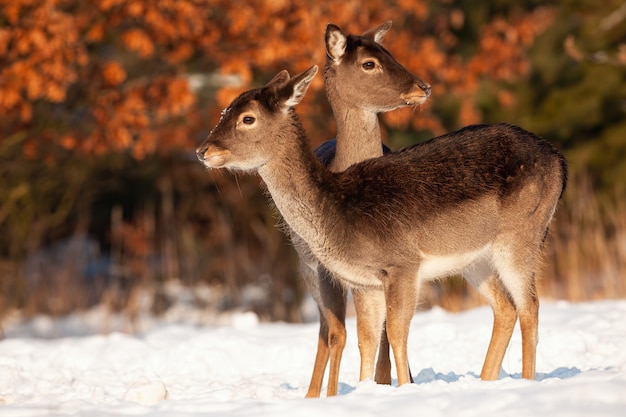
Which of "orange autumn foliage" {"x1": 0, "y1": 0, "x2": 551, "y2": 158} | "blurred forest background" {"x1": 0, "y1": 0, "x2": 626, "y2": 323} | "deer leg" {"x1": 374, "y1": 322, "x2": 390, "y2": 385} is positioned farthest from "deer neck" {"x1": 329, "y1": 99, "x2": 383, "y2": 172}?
"orange autumn foliage" {"x1": 0, "y1": 0, "x2": 551, "y2": 158}

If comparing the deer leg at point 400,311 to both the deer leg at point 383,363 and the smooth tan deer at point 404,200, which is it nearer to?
the smooth tan deer at point 404,200

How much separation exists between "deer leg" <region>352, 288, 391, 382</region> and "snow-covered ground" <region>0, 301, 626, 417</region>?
314 millimetres

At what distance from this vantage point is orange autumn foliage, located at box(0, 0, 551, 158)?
11906 millimetres

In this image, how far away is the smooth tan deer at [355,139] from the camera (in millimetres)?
7863

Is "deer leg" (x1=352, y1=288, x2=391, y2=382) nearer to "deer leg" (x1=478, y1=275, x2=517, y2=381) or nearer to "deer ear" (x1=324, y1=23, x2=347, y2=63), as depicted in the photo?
"deer leg" (x1=478, y1=275, x2=517, y2=381)

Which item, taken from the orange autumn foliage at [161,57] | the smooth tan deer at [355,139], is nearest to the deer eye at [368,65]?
the smooth tan deer at [355,139]

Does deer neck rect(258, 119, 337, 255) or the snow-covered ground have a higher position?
deer neck rect(258, 119, 337, 255)

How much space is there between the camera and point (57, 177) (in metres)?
15.5

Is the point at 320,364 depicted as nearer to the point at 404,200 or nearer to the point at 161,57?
the point at 404,200

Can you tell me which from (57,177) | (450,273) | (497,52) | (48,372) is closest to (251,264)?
(57,177)

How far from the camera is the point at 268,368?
973cm

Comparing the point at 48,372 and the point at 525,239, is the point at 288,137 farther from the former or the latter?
the point at 48,372

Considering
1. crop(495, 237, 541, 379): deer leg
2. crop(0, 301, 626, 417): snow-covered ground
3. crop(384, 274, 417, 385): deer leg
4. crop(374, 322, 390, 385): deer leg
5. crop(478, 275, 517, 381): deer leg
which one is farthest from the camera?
crop(374, 322, 390, 385): deer leg

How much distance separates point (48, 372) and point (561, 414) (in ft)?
17.5
